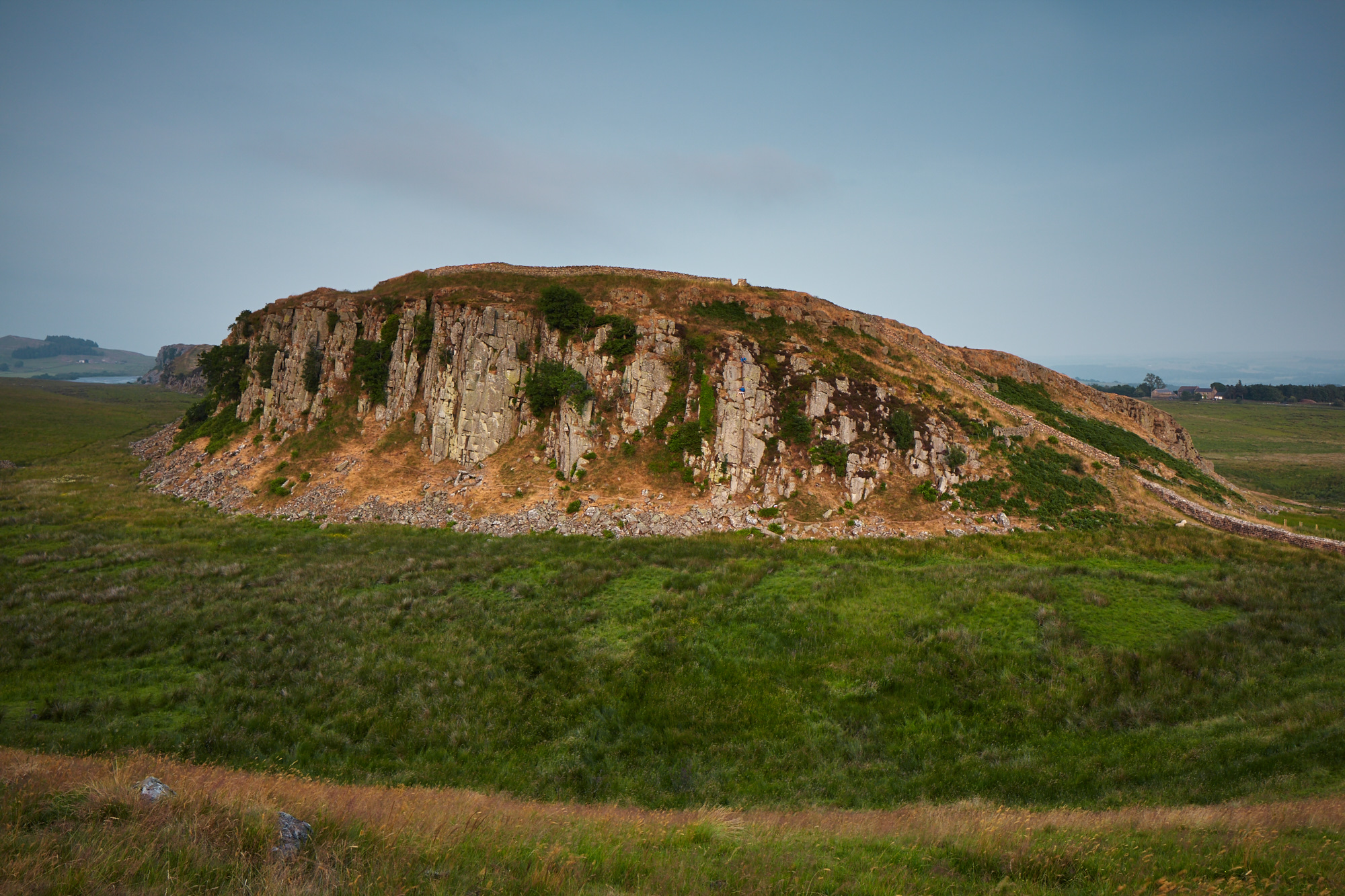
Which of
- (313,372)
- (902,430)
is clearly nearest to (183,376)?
(313,372)

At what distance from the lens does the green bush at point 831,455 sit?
1210 inches

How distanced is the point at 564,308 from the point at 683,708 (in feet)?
94.9

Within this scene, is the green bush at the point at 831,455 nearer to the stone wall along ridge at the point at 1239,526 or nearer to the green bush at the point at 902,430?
the green bush at the point at 902,430

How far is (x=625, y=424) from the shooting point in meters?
33.5

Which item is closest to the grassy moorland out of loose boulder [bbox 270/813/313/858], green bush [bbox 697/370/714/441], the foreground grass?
the foreground grass

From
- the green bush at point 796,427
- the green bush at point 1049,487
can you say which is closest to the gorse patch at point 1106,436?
the green bush at point 1049,487

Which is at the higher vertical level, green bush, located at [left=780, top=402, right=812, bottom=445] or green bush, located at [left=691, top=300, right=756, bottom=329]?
green bush, located at [left=691, top=300, right=756, bottom=329]

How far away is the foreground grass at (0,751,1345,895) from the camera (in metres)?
5.66

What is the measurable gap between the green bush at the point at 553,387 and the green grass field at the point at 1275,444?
219 feet

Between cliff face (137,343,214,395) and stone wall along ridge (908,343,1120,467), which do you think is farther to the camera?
cliff face (137,343,214,395)

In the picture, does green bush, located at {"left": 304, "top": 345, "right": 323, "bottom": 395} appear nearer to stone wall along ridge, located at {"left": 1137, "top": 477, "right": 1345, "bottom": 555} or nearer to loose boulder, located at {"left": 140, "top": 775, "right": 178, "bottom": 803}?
loose boulder, located at {"left": 140, "top": 775, "right": 178, "bottom": 803}

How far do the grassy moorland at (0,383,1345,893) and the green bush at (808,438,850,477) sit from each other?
275 inches

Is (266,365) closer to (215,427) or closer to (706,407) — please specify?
(215,427)

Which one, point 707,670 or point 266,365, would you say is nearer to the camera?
point 707,670
